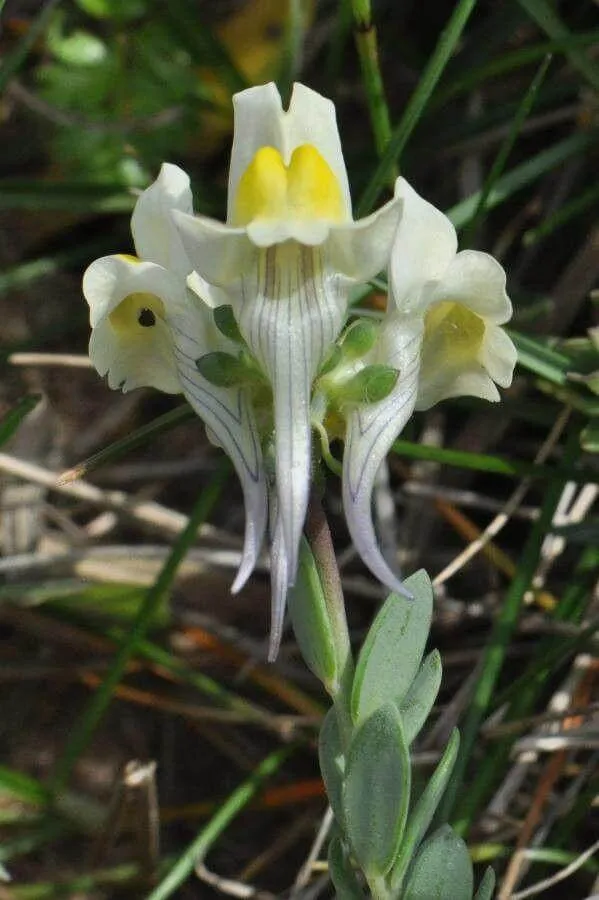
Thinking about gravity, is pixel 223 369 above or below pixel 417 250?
below

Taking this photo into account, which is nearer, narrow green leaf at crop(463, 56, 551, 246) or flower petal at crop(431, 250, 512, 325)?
flower petal at crop(431, 250, 512, 325)

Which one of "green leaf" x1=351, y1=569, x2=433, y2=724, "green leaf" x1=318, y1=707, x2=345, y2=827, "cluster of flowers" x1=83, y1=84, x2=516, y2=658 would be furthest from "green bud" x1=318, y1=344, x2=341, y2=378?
"green leaf" x1=318, y1=707, x2=345, y2=827

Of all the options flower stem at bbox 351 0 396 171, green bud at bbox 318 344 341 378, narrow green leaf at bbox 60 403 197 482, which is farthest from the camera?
flower stem at bbox 351 0 396 171

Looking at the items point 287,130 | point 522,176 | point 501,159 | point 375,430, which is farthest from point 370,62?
point 375,430

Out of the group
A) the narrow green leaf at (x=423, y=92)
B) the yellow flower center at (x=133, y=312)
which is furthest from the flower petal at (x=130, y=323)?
the narrow green leaf at (x=423, y=92)

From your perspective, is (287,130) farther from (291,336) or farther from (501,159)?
(501,159)

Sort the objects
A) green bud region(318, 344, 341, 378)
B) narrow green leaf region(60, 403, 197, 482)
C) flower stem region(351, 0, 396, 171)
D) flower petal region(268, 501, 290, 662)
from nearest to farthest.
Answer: flower petal region(268, 501, 290, 662) < green bud region(318, 344, 341, 378) < narrow green leaf region(60, 403, 197, 482) < flower stem region(351, 0, 396, 171)

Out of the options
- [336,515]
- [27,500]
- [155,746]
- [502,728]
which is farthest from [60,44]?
[502,728]

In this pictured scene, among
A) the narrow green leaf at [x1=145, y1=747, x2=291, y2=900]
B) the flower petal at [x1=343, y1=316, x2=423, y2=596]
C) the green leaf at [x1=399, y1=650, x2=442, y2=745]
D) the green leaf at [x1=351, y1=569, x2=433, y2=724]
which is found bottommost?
the narrow green leaf at [x1=145, y1=747, x2=291, y2=900]

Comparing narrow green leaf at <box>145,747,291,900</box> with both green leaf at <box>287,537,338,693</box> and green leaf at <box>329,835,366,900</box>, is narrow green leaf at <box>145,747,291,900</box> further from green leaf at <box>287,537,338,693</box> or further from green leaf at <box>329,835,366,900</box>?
green leaf at <box>287,537,338,693</box>
